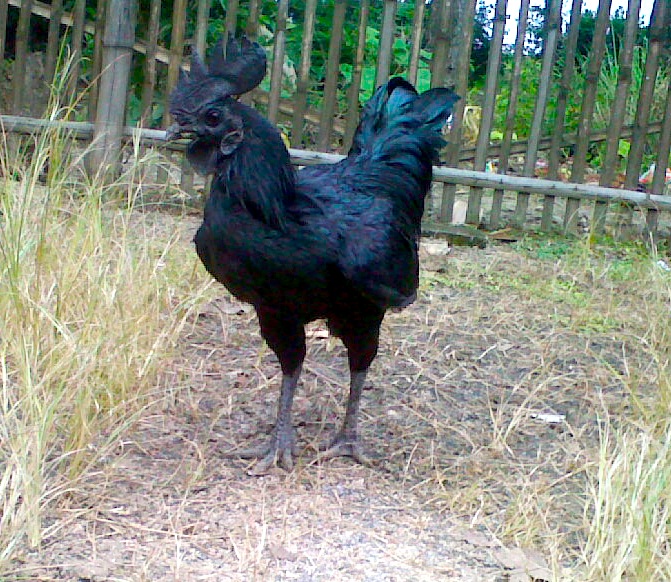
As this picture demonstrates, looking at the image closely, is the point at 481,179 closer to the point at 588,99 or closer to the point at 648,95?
the point at 588,99

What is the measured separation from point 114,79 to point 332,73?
5.30 ft

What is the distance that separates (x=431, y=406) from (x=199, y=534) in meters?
1.57

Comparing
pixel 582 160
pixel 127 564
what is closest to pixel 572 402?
pixel 127 564

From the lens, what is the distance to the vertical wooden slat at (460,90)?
22.6ft

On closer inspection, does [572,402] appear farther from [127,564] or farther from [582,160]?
[582,160]

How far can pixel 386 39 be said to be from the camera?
6.88m

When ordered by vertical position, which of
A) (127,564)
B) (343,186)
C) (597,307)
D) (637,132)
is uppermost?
(637,132)

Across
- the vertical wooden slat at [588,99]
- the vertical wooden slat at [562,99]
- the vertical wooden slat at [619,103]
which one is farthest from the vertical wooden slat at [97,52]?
the vertical wooden slat at [619,103]

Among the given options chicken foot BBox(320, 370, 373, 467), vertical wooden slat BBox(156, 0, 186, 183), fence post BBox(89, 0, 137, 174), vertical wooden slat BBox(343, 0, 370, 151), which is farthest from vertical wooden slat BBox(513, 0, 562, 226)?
chicken foot BBox(320, 370, 373, 467)

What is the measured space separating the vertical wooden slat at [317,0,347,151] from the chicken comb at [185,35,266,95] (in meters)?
3.74

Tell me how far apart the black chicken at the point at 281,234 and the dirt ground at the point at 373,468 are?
0.91 feet

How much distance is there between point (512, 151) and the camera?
8070 mm

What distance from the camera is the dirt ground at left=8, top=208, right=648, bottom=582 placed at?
3.01m

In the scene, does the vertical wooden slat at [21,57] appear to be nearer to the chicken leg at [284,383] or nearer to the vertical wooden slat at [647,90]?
the chicken leg at [284,383]
